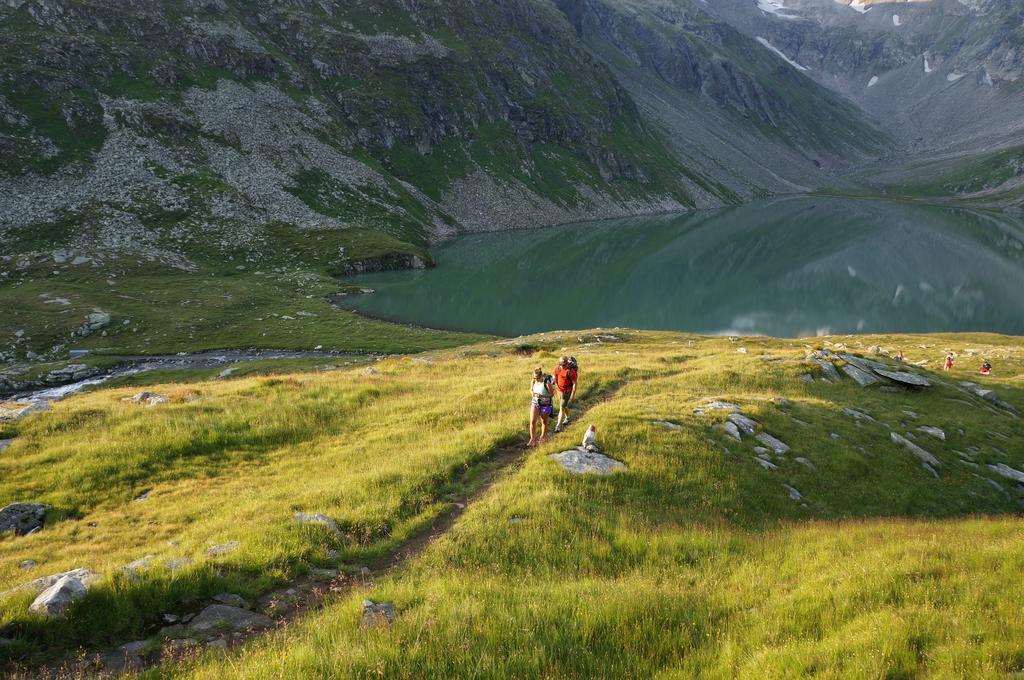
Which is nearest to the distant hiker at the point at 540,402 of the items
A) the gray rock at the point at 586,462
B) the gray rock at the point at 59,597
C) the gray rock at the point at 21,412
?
the gray rock at the point at 586,462

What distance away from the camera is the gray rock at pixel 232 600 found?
9438 mm

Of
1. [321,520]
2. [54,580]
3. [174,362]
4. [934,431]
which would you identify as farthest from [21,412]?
[934,431]

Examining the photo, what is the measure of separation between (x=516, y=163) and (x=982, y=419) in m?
180

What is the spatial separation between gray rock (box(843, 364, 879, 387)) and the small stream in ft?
148

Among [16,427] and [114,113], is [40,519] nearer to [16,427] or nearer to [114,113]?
[16,427]

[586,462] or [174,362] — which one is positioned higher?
[586,462]

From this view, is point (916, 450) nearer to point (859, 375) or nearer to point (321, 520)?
point (859, 375)

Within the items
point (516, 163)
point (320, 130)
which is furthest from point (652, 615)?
point (516, 163)

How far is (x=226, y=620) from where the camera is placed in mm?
9000

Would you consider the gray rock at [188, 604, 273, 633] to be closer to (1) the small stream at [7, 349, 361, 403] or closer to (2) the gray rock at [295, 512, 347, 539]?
(2) the gray rock at [295, 512, 347, 539]

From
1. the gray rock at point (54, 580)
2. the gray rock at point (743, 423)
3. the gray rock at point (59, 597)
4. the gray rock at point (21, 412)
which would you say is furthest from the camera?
the gray rock at point (743, 423)

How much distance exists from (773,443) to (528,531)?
13.1 m

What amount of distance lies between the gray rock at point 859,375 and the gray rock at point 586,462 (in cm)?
2373

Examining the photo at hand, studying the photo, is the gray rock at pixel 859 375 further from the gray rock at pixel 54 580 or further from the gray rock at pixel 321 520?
the gray rock at pixel 54 580
